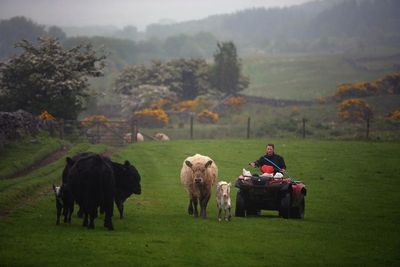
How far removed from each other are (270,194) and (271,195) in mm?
50

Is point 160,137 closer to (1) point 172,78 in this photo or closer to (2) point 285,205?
(1) point 172,78

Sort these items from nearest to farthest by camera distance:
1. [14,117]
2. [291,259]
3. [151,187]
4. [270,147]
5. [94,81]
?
[291,259] < [270,147] < [151,187] < [14,117] < [94,81]

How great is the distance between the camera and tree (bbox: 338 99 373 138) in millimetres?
77688

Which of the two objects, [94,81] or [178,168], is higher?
[94,81]

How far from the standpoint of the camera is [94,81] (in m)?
158

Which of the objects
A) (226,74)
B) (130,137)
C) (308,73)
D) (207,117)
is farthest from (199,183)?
(308,73)

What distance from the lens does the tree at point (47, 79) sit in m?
60.8

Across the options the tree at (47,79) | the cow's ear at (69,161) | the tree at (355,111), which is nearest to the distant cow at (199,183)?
the cow's ear at (69,161)

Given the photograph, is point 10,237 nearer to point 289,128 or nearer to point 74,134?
point 74,134

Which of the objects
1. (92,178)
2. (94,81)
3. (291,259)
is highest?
(94,81)

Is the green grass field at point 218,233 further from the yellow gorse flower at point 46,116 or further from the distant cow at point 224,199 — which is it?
the yellow gorse flower at point 46,116

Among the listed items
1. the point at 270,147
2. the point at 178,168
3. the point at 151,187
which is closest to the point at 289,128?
the point at 178,168

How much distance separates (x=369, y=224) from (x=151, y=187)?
12.4 metres

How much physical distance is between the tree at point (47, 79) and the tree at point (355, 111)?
90.9ft
